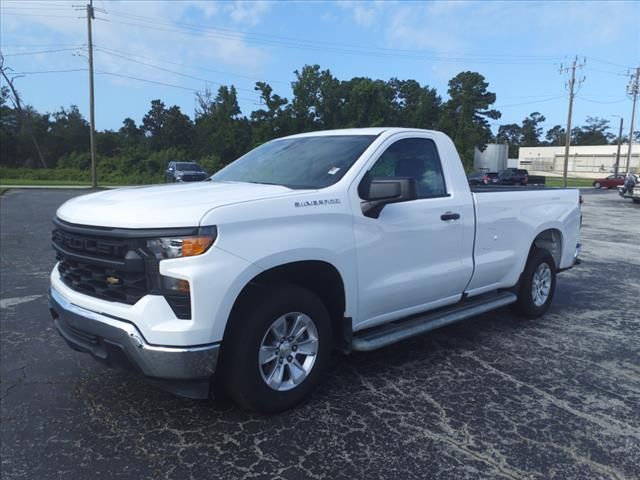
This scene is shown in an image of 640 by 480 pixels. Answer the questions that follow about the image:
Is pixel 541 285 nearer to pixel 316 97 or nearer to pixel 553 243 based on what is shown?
pixel 553 243

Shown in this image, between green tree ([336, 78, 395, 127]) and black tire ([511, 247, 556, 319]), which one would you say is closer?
black tire ([511, 247, 556, 319])

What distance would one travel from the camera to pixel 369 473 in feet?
9.38

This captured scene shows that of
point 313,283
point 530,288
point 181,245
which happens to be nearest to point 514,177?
point 530,288

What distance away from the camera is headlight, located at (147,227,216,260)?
113 inches

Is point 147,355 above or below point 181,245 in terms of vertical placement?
below

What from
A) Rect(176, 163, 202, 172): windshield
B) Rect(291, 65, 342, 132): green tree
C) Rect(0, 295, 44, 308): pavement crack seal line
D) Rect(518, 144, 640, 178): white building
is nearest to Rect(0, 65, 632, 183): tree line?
Rect(291, 65, 342, 132): green tree

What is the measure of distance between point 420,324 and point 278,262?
155 cm

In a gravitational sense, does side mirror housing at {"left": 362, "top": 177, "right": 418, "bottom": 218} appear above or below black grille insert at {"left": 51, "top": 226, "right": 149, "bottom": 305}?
above

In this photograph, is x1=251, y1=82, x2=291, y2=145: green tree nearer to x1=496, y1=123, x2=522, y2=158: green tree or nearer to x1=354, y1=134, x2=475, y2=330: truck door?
x1=354, y1=134, x2=475, y2=330: truck door

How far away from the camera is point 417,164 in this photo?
14.6 feet

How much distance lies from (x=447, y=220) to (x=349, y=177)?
1112 millimetres

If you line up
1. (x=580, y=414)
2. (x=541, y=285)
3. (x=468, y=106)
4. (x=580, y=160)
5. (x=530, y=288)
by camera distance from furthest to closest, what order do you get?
(x=580, y=160), (x=468, y=106), (x=541, y=285), (x=530, y=288), (x=580, y=414)

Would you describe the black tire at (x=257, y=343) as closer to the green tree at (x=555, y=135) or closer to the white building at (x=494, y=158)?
the white building at (x=494, y=158)

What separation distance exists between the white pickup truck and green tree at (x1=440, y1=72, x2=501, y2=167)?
77.4 m
